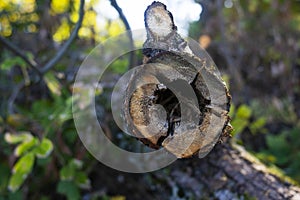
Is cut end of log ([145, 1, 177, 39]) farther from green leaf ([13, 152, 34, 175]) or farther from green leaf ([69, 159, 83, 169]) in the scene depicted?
green leaf ([69, 159, 83, 169])

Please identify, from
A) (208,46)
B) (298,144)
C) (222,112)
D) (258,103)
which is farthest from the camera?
(208,46)

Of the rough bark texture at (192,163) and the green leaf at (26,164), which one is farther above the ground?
the rough bark texture at (192,163)

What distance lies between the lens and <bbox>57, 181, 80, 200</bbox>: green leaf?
163 cm

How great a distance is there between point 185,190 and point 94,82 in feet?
2.32

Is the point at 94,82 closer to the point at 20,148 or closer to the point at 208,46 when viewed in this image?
the point at 20,148

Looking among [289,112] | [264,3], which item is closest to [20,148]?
[289,112]

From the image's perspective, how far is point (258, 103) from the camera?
2590mm

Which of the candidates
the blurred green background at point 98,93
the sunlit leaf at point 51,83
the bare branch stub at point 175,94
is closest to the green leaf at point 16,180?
the blurred green background at point 98,93

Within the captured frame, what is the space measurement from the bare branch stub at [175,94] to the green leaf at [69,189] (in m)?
0.81

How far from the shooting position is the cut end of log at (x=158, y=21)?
0.90 metres

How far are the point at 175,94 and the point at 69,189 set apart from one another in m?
0.88

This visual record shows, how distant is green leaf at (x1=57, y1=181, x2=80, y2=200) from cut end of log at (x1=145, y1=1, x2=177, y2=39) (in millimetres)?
929

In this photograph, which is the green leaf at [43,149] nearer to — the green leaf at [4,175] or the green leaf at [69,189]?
the green leaf at [69,189]

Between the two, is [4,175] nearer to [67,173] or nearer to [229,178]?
[67,173]
